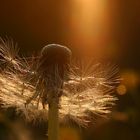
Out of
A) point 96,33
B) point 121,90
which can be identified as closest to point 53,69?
point 121,90

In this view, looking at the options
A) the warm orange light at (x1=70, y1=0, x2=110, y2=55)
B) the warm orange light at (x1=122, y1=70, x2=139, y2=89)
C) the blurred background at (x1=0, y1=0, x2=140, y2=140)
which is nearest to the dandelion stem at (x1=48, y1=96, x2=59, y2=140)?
the blurred background at (x1=0, y1=0, x2=140, y2=140)

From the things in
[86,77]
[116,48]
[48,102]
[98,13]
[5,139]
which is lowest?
[48,102]

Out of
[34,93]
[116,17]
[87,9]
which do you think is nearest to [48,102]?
[34,93]

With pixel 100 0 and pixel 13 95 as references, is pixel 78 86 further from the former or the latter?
pixel 100 0

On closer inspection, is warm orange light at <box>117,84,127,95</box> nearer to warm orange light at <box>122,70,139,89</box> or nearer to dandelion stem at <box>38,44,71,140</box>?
warm orange light at <box>122,70,139,89</box>

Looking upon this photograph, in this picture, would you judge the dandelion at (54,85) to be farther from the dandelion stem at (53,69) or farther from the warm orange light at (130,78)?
the warm orange light at (130,78)

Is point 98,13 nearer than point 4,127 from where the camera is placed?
No

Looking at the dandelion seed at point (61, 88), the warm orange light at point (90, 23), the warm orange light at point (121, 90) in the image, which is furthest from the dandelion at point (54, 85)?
the warm orange light at point (90, 23)
